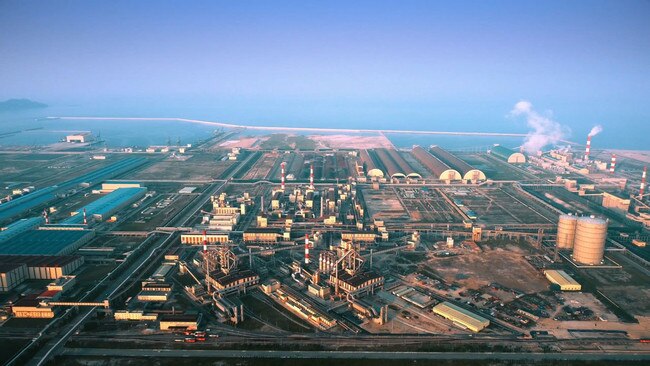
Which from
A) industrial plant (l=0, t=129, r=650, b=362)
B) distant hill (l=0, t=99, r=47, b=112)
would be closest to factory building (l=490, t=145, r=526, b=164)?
industrial plant (l=0, t=129, r=650, b=362)

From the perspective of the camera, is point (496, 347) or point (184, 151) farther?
point (184, 151)

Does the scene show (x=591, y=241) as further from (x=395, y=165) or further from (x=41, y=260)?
(x=41, y=260)

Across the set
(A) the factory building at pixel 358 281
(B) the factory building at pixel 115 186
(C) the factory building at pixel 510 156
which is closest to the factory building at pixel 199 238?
(A) the factory building at pixel 358 281

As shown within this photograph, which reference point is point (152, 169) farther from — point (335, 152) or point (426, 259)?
point (426, 259)

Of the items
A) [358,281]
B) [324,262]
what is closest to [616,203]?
[358,281]

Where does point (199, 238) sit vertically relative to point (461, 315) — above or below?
above

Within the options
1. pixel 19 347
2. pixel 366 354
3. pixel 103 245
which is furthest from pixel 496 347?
pixel 103 245
